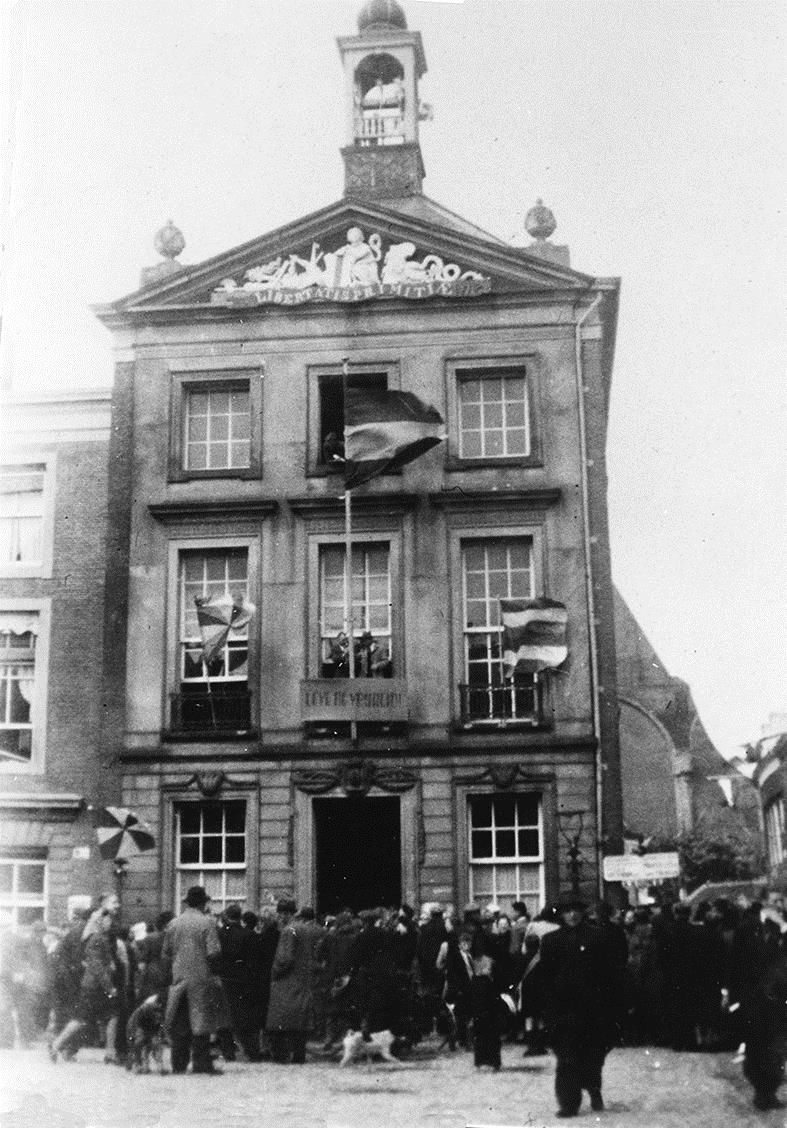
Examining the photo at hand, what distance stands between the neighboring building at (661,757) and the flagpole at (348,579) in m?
4.03

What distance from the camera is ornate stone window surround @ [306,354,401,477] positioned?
22.2m

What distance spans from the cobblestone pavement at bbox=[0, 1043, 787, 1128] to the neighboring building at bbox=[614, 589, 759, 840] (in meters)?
4.52

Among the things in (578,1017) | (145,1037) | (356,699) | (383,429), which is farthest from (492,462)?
(578,1017)

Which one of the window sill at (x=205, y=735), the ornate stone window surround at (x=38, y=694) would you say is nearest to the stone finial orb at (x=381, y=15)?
the ornate stone window surround at (x=38, y=694)

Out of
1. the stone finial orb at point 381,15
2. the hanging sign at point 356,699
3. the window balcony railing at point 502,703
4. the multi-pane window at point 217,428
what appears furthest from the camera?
the multi-pane window at point 217,428

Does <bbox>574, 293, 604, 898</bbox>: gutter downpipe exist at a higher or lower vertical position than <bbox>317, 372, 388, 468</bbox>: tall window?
lower

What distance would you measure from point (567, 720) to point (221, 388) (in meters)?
7.55

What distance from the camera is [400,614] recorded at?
21.6 m

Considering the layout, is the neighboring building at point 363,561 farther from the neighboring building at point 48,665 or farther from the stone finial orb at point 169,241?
the neighboring building at point 48,665

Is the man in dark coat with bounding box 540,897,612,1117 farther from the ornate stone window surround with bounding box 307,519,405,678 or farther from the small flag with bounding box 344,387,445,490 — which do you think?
the small flag with bounding box 344,387,445,490

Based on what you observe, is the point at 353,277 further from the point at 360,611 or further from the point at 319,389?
the point at 360,611

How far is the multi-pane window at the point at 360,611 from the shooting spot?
21.5 metres

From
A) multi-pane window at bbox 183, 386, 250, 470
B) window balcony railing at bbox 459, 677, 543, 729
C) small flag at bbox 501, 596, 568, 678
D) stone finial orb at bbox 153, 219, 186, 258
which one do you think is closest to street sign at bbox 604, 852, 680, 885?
window balcony railing at bbox 459, 677, 543, 729

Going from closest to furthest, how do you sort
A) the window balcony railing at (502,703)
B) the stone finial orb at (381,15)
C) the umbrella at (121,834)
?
the stone finial orb at (381,15)
the umbrella at (121,834)
the window balcony railing at (502,703)
